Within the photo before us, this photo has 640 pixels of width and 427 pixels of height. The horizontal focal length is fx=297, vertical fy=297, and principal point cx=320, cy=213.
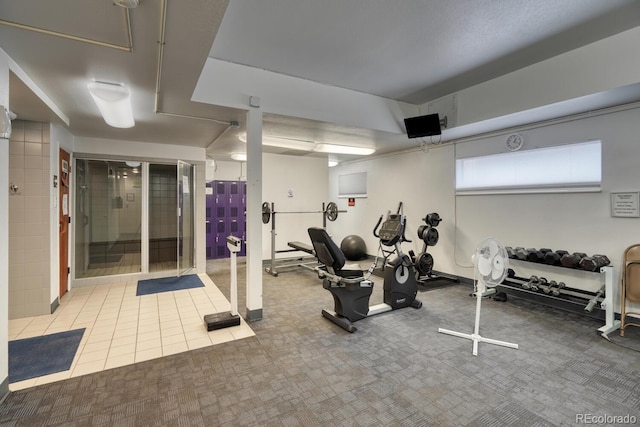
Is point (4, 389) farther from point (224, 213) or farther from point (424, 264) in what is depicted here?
point (224, 213)

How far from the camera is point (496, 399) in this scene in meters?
2.15

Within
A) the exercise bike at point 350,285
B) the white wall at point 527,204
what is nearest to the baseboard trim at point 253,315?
the exercise bike at point 350,285

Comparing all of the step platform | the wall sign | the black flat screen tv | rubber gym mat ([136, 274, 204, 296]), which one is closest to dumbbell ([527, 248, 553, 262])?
the wall sign

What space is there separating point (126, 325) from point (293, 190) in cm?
443

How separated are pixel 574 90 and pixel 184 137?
530 centimetres

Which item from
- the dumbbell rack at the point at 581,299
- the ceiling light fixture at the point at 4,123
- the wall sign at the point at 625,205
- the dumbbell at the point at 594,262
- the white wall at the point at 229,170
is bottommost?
the dumbbell rack at the point at 581,299

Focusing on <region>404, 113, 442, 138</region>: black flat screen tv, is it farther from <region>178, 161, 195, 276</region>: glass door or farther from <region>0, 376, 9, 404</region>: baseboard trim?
<region>0, 376, 9, 404</region>: baseboard trim

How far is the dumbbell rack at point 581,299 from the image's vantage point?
3.29 m

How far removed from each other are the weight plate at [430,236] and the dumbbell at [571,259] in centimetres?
183

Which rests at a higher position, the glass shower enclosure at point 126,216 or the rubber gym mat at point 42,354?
the glass shower enclosure at point 126,216

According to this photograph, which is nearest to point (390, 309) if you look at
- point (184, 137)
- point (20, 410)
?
point (20, 410)

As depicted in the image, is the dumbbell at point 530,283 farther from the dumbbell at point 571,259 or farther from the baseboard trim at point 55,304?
the baseboard trim at point 55,304

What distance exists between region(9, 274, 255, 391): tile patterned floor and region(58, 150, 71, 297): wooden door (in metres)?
0.31

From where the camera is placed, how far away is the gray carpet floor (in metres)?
1.98
